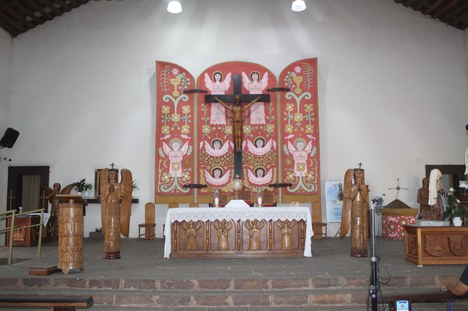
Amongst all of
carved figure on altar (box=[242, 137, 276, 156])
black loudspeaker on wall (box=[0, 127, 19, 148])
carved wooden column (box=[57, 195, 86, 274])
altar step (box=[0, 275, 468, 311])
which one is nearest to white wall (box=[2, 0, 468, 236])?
black loudspeaker on wall (box=[0, 127, 19, 148])

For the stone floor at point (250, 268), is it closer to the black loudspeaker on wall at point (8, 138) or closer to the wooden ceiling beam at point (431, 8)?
the black loudspeaker on wall at point (8, 138)

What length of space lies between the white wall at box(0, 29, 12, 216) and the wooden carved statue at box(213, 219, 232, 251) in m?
6.48

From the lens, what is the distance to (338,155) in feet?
35.3

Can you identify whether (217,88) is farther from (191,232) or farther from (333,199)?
(191,232)

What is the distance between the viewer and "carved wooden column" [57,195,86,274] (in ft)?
19.4

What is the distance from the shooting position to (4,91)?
1101 cm

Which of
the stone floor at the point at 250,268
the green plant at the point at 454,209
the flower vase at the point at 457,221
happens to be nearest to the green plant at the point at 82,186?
the stone floor at the point at 250,268

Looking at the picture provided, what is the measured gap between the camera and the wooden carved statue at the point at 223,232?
282 inches

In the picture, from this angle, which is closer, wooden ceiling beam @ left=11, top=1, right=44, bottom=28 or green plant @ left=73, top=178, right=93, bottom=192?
wooden ceiling beam @ left=11, top=1, right=44, bottom=28

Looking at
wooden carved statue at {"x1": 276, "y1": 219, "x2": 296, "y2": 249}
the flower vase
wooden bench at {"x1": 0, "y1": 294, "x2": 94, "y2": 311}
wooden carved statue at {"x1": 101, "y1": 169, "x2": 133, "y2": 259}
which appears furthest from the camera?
wooden carved statue at {"x1": 276, "y1": 219, "x2": 296, "y2": 249}

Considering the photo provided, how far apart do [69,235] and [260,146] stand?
18.6 ft

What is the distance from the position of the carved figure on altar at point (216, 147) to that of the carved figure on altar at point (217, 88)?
0.56 meters

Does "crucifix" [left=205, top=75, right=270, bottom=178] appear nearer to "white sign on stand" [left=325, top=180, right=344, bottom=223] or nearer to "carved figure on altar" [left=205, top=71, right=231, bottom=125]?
"carved figure on altar" [left=205, top=71, right=231, bottom=125]

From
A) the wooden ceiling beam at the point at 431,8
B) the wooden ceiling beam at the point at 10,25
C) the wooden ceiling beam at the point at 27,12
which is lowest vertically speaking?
the wooden ceiling beam at the point at 10,25
